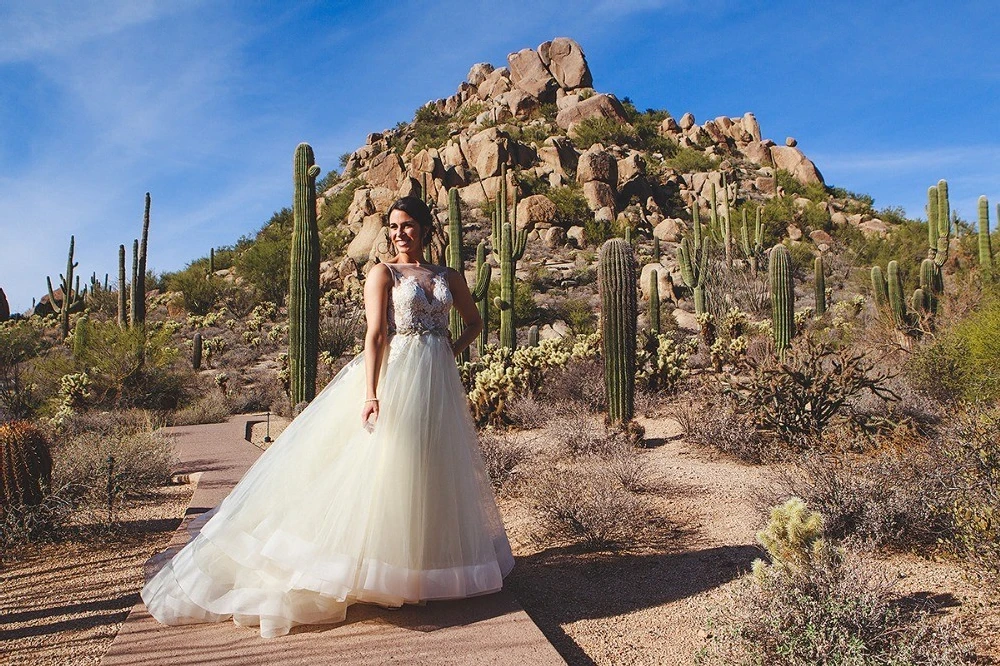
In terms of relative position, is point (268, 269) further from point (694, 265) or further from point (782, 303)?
point (782, 303)

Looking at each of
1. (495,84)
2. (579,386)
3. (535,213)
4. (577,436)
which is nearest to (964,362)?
(577,436)

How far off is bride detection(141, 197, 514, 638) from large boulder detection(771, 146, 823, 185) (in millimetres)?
47305

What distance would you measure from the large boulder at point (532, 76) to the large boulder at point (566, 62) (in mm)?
602

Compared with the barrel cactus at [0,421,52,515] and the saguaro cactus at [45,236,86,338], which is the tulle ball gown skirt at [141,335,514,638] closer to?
the barrel cactus at [0,421,52,515]

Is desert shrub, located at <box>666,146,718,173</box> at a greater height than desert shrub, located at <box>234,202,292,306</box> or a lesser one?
greater

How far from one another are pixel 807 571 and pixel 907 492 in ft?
5.60

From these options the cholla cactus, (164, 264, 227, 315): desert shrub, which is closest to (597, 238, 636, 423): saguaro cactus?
the cholla cactus

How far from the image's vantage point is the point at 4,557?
4766 millimetres

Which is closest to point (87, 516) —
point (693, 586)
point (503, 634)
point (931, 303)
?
point (503, 634)

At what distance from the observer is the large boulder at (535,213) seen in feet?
117

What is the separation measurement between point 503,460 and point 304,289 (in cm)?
625

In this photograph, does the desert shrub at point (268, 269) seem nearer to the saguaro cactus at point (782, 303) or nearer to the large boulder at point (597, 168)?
the large boulder at point (597, 168)

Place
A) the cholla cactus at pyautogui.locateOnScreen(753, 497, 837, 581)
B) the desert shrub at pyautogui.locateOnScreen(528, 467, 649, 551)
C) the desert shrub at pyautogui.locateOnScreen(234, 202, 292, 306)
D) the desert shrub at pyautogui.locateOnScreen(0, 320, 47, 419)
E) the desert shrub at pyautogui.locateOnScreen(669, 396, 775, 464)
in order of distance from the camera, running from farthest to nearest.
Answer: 1. the desert shrub at pyautogui.locateOnScreen(234, 202, 292, 306)
2. the desert shrub at pyautogui.locateOnScreen(0, 320, 47, 419)
3. the desert shrub at pyautogui.locateOnScreen(669, 396, 775, 464)
4. the desert shrub at pyautogui.locateOnScreen(528, 467, 649, 551)
5. the cholla cactus at pyautogui.locateOnScreen(753, 497, 837, 581)

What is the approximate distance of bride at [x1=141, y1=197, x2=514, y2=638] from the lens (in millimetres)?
3365
